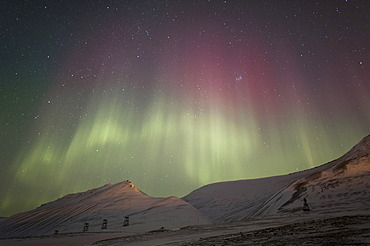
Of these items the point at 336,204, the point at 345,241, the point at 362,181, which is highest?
the point at 362,181

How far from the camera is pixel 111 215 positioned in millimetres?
47062

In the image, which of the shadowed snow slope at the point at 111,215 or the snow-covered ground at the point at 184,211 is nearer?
the snow-covered ground at the point at 184,211

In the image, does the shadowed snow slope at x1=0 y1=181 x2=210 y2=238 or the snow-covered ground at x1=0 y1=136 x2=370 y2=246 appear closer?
the snow-covered ground at x1=0 y1=136 x2=370 y2=246

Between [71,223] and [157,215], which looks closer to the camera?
[157,215]

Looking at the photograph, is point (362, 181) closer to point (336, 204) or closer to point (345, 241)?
point (336, 204)

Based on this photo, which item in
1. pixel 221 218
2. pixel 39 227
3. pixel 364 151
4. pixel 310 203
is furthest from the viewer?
pixel 221 218

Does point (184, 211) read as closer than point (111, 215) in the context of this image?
Yes

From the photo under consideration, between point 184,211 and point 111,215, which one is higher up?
point 111,215

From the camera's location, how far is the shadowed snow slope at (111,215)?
129ft

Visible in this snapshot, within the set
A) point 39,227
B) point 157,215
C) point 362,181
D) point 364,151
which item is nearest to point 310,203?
point 362,181

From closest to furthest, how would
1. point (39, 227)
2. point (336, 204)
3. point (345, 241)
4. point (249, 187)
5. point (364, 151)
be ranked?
point (345, 241) → point (336, 204) → point (364, 151) → point (39, 227) → point (249, 187)

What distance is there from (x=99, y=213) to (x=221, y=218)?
101 ft

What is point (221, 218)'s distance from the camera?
2509 inches

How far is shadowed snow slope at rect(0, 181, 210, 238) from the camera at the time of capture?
39344 millimetres
